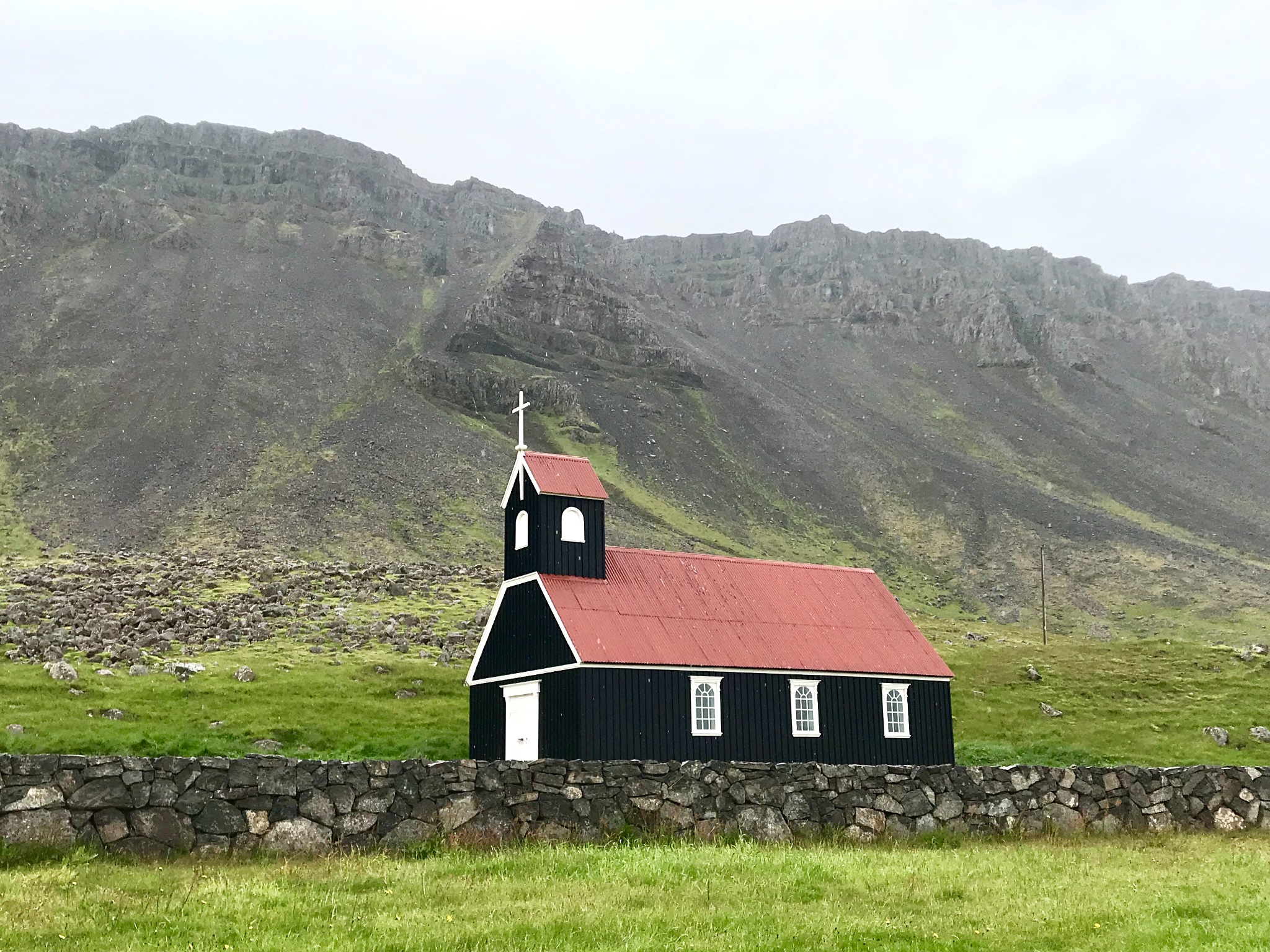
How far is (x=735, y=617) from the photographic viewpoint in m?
35.4

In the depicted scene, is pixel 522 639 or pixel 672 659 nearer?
pixel 672 659

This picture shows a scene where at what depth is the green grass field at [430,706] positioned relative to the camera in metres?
39.1

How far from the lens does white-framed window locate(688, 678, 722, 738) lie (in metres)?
32.5

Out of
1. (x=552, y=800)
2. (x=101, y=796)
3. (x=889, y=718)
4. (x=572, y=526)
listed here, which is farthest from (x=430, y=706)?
(x=101, y=796)

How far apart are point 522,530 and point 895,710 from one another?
12033 millimetres

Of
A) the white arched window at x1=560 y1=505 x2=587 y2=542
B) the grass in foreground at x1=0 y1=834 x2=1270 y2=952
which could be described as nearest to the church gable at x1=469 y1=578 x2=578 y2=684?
the white arched window at x1=560 y1=505 x2=587 y2=542

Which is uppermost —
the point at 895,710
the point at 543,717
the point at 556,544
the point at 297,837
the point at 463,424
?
the point at 463,424

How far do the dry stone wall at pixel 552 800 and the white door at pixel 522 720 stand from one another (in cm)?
1307

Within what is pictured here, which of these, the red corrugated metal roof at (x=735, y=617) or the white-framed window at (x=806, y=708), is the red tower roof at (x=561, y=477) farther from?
the white-framed window at (x=806, y=708)

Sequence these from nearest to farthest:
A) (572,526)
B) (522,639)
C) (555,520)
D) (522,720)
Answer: (522,720) → (522,639) → (555,520) → (572,526)

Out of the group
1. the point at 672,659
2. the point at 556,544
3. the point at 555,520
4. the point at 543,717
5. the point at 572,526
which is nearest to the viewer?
the point at 672,659

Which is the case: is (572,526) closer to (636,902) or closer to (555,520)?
(555,520)

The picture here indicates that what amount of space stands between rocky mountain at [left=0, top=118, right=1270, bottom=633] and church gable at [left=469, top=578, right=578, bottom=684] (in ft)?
168

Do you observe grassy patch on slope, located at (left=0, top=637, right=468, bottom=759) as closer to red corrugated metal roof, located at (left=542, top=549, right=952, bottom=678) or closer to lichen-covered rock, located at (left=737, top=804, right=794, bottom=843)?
red corrugated metal roof, located at (left=542, top=549, right=952, bottom=678)
